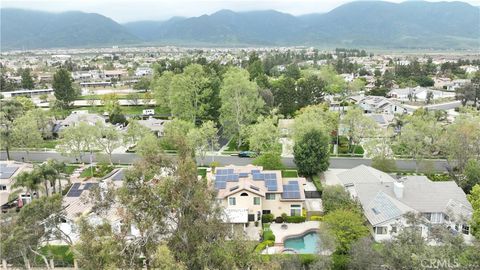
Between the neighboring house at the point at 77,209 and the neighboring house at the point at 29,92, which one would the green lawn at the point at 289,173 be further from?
the neighboring house at the point at 29,92

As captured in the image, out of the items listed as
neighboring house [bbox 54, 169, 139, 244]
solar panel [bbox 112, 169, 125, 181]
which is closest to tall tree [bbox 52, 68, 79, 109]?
solar panel [bbox 112, 169, 125, 181]

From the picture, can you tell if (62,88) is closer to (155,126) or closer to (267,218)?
(155,126)

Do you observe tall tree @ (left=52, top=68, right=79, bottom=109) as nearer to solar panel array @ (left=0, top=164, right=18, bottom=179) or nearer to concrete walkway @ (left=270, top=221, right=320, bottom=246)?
solar panel array @ (left=0, top=164, right=18, bottom=179)

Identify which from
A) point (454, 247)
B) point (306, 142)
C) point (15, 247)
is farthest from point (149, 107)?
point (454, 247)

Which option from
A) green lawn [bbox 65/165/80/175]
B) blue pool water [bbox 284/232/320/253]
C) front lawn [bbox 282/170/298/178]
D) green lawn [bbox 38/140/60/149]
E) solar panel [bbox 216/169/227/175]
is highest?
solar panel [bbox 216/169/227/175]

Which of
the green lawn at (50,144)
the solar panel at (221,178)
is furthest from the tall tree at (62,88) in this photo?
the solar panel at (221,178)

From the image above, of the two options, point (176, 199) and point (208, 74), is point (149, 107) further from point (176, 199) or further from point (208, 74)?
point (176, 199)

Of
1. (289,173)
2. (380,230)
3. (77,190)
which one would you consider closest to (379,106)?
(289,173)
